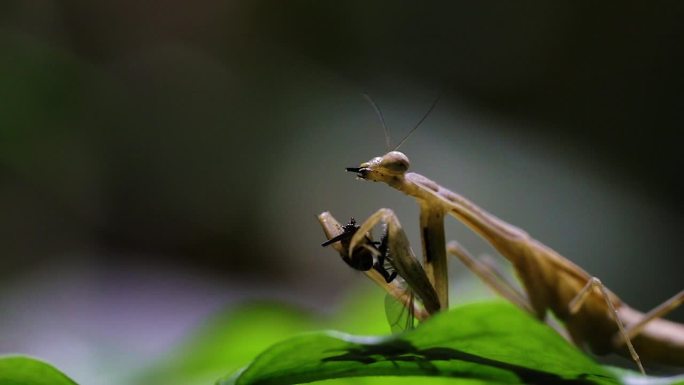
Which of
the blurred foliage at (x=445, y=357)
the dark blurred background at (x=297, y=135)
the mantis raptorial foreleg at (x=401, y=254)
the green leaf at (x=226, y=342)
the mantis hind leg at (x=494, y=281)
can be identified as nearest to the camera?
the blurred foliage at (x=445, y=357)

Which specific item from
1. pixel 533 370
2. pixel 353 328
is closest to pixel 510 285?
pixel 353 328

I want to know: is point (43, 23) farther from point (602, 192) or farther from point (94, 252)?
point (602, 192)

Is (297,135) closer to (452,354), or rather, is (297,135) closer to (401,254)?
(401,254)

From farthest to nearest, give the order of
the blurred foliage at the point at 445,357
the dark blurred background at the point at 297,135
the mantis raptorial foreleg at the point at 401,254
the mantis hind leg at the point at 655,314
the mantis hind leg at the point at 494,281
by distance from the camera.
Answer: the dark blurred background at the point at 297,135
the mantis hind leg at the point at 494,281
the mantis hind leg at the point at 655,314
the mantis raptorial foreleg at the point at 401,254
the blurred foliage at the point at 445,357

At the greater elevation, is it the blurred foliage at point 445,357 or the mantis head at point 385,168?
the mantis head at point 385,168

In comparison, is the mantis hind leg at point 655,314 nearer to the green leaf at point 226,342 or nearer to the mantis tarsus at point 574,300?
the mantis tarsus at point 574,300

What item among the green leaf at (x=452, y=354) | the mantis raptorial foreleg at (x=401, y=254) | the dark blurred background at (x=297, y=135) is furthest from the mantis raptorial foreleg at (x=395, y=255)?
the dark blurred background at (x=297, y=135)

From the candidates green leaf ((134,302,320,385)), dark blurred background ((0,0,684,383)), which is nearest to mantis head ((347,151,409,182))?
green leaf ((134,302,320,385))
